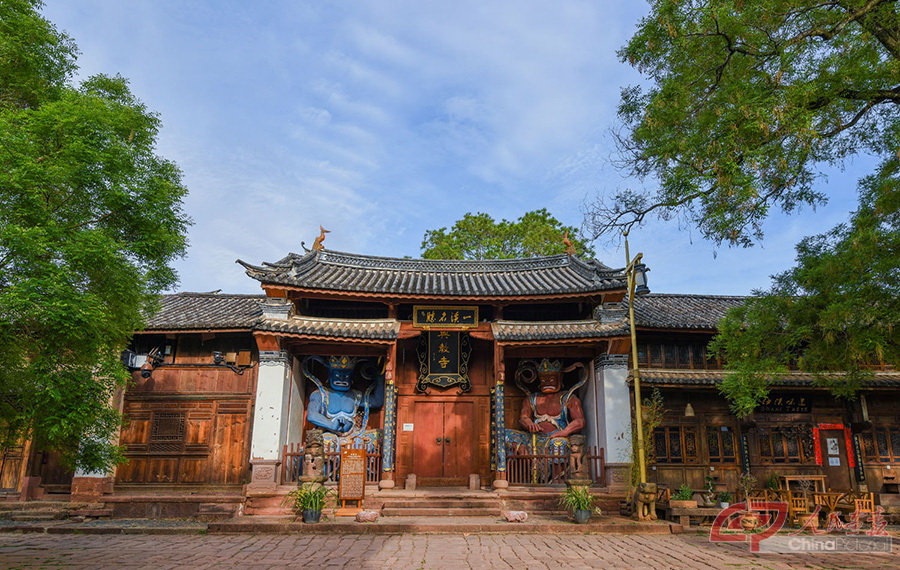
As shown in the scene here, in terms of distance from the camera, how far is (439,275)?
16.1 meters

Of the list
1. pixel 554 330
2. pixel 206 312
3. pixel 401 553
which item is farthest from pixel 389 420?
pixel 206 312

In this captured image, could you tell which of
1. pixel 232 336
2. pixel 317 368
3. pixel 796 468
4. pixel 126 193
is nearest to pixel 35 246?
pixel 126 193

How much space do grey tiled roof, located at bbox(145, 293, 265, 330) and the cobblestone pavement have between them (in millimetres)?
4758

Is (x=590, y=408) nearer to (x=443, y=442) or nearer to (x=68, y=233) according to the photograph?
(x=443, y=442)

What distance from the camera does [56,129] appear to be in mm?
6473

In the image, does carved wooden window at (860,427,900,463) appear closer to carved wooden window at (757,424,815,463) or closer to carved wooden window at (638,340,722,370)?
carved wooden window at (757,424,815,463)

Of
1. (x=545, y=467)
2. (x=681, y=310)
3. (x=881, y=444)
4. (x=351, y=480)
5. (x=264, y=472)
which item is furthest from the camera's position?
(x=681, y=310)

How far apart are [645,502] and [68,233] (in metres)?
10.4

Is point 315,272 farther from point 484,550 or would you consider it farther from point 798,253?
point 798,253

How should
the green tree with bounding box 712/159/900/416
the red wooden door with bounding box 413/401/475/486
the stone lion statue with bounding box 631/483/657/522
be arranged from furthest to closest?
the red wooden door with bounding box 413/401/475/486
the stone lion statue with bounding box 631/483/657/522
the green tree with bounding box 712/159/900/416

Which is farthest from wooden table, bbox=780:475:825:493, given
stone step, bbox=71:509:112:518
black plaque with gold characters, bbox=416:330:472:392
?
stone step, bbox=71:509:112:518

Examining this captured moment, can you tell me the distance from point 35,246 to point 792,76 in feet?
28.2

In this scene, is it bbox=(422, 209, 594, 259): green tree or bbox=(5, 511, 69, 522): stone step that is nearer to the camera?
bbox=(5, 511, 69, 522): stone step

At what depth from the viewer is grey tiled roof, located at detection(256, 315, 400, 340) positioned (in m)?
12.9
